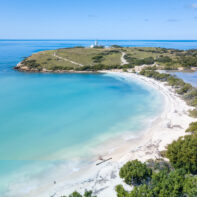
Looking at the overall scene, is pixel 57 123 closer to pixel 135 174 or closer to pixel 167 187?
pixel 135 174

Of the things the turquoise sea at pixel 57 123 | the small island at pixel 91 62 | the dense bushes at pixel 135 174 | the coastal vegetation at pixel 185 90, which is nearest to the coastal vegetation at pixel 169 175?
the dense bushes at pixel 135 174

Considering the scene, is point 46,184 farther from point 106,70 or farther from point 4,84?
point 106,70

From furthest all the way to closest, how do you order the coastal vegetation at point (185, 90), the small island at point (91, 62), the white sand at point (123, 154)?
the small island at point (91, 62) < the coastal vegetation at point (185, 90) < the white sand at point (123, 154)

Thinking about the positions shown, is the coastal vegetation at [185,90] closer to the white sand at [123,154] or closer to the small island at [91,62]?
the white sand at [123,154]

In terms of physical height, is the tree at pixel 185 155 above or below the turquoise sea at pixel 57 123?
above

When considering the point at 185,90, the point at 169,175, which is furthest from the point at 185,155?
the point at 185,90
